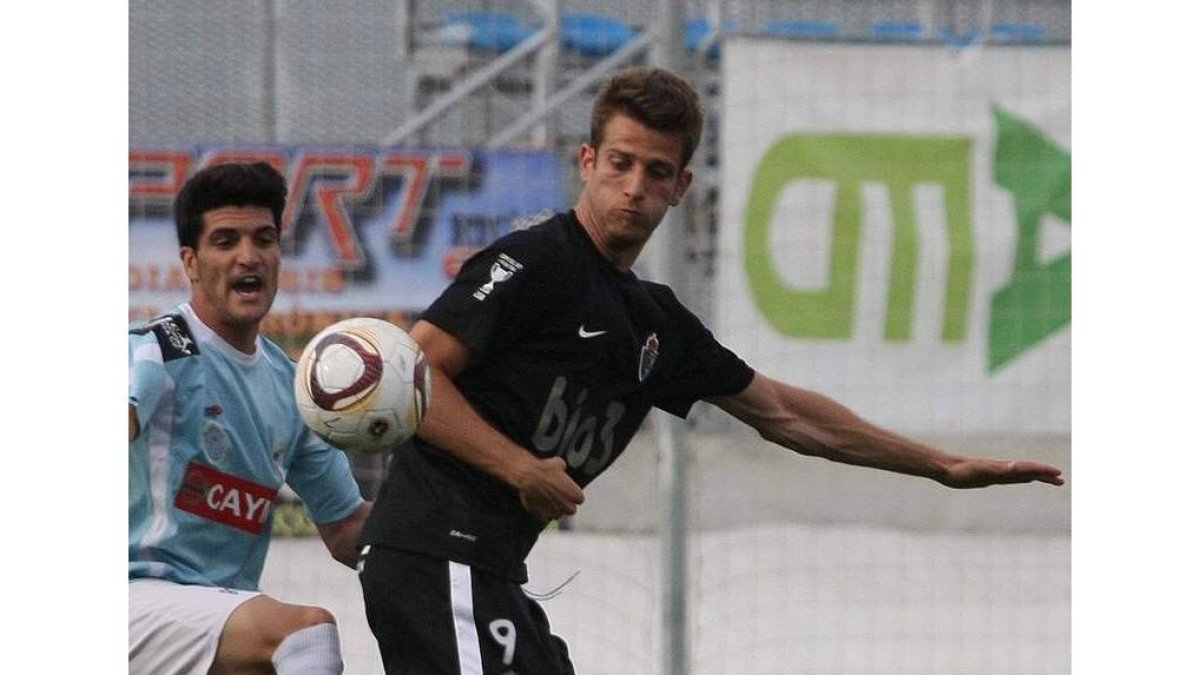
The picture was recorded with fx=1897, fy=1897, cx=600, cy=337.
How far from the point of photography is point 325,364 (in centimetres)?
435

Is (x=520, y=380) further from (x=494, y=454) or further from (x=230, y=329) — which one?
(x=230, y=329)


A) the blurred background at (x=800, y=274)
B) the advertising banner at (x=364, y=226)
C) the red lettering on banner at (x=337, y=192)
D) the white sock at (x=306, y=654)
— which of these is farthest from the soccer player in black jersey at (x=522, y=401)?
the red lettering on banner at (x=337, y=192)

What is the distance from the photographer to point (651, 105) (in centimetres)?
454

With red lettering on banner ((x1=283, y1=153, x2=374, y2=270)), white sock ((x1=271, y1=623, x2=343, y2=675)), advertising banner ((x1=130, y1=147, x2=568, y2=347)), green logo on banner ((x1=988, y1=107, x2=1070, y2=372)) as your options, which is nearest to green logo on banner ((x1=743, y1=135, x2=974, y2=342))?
green logo on banner ((x1=988, y1=107, x2=1070, y2=372))

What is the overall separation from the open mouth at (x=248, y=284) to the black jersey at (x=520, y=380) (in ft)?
2.55

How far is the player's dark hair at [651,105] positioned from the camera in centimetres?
454

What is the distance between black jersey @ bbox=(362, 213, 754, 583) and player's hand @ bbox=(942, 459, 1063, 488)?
0.99 metres

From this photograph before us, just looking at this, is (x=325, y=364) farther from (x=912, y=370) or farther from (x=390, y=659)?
(x=912, y=370)

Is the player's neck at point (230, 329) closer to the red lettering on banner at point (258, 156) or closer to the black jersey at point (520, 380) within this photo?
the black jersey at point (520, 380)

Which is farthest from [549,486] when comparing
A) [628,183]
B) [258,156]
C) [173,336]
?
[258,156]

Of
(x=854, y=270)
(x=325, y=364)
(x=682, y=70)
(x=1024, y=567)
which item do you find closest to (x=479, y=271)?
(x=325, y=364)

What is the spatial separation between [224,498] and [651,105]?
4.91 ft

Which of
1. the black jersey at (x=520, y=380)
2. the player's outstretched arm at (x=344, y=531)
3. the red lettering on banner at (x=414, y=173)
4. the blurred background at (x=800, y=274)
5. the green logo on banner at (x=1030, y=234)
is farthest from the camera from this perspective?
the red lettering on banner at (x=414, y=173)

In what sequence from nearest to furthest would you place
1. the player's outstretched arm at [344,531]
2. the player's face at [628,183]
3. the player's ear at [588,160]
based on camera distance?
the player's face at [628,183] < the player's ear at [588,160] < the player's outstretched arm at [344,531]
